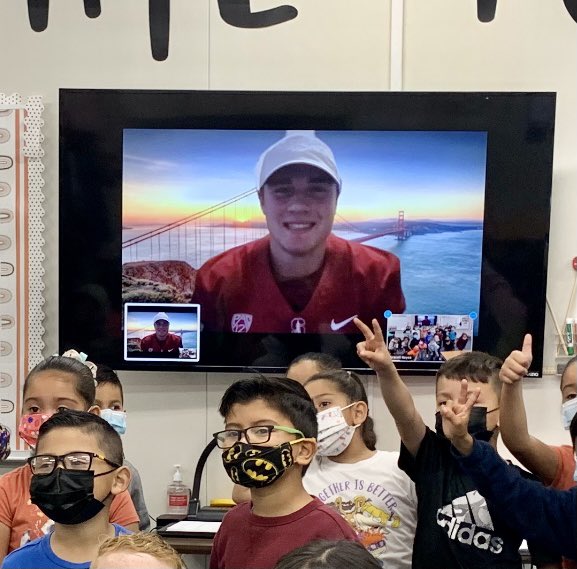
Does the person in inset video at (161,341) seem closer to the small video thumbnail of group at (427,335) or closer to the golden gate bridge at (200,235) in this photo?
the golden gate bridge at (200,235)

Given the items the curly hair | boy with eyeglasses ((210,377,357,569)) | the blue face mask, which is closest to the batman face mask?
boy with eyeglasses ((210,377,357,569))

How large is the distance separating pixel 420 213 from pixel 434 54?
26.1 inches

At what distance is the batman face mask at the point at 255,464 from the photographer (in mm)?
1733

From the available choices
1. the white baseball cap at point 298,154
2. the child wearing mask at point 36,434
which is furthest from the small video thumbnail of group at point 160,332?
the child wearing mask at point 36,434

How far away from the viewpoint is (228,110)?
3404 millimetres

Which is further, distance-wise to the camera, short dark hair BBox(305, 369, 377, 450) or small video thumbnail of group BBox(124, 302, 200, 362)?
small video thumbnail of group BBox(124, 302, 200, 362)

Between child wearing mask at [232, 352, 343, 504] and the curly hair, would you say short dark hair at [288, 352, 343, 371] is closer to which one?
child wearing mask at [232, 352, 343, 504]

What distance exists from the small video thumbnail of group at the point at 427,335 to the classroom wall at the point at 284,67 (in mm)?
143

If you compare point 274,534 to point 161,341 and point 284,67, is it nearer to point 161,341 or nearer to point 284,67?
point 161,341

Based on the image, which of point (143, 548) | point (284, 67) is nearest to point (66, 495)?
point (143, 548)

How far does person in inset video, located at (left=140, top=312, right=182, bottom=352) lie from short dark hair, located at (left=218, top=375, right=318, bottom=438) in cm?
158

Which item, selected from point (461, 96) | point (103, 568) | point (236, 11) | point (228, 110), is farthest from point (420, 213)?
point (103, 568)

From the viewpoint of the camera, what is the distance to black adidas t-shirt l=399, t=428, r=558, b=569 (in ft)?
6.25

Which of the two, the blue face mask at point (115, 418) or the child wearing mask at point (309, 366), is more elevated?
the child wearing mask at point (309, 366)
